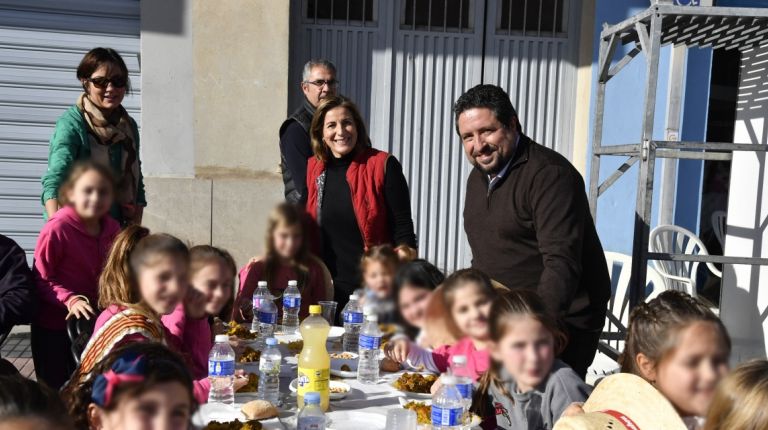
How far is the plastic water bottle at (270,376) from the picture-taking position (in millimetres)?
2164

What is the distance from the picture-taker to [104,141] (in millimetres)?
812

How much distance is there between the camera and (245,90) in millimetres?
1179

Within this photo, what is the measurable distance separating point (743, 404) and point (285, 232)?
2.30ft

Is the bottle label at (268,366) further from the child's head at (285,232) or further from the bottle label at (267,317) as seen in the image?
the child's head at (285,232)

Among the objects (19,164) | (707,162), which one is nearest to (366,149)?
(19,164)

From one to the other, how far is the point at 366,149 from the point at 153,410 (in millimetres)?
461

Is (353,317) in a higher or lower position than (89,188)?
lower

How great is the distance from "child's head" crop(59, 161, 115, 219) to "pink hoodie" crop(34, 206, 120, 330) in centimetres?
4

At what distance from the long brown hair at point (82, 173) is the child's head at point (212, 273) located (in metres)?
0.13

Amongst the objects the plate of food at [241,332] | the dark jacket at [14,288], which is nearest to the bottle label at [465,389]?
the plate of food at [241,332]

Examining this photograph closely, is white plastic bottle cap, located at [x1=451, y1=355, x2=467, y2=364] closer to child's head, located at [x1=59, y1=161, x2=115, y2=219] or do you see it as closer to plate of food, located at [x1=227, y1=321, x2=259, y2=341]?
child's head, located at [x1=59, y1=161, x2=115, y2=219]

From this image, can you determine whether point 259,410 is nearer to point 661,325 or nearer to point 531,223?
point 531,223

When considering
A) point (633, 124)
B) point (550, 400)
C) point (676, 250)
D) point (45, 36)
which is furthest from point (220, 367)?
point (633, 124)

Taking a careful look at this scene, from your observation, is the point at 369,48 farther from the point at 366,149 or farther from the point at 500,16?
the point at 366,149
